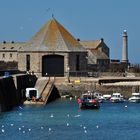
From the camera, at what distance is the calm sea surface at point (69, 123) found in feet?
159

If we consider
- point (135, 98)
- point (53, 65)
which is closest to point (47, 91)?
point (135, 98)

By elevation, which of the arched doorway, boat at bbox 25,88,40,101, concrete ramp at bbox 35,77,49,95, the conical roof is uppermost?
the conical roof

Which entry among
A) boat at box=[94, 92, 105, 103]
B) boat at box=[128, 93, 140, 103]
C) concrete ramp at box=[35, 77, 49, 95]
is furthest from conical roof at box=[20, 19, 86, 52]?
boat at box=[128, 93, 140, 103]

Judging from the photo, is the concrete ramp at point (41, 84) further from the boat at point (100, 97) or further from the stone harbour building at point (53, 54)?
the boat at point (100, 97)

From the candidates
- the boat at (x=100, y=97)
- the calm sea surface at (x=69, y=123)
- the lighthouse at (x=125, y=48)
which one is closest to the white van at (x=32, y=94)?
the calm sea surface at (x=69, y=123)

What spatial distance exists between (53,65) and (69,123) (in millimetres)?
36454

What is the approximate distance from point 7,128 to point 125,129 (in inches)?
254

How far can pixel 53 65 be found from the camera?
9112 centimetres

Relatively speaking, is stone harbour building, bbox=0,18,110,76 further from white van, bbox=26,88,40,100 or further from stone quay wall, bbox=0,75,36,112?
white van, bbox=26,88,40,100

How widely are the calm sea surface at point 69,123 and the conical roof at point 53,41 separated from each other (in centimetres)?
2106

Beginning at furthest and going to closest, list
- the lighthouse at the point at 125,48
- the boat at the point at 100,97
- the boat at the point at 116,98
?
the lighthouse at the point at 125,48, the boat at the point at 100,97, the boat at the point at 116,98

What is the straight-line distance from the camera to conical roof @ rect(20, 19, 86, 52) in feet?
302

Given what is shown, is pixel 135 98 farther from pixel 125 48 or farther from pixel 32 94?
pixel 125 48

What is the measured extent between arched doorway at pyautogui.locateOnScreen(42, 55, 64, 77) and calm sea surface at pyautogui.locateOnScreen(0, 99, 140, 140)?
1984 centimetres
